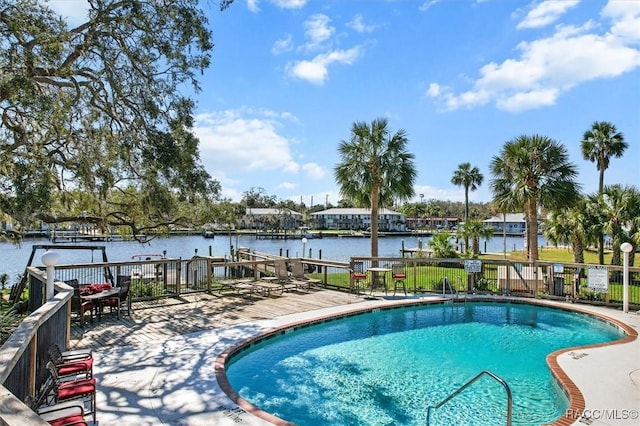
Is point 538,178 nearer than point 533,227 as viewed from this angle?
No

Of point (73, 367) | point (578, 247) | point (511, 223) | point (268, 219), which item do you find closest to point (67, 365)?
point (73, 367)

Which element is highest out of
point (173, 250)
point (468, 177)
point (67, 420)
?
point (468, 177)

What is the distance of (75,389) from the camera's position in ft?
15.6

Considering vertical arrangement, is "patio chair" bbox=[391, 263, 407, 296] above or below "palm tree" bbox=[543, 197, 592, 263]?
below

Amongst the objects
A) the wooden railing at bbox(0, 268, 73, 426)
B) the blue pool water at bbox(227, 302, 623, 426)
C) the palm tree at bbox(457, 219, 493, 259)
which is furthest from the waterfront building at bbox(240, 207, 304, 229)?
the wooden railing at bbox(0, 268, 73, 426)

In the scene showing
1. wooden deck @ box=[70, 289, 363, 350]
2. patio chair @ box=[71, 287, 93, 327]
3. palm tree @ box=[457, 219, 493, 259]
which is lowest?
wooden deck @ box=[70, 289, 363, 350]

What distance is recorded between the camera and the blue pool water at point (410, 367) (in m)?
6.11

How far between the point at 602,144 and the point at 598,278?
80.6 ft

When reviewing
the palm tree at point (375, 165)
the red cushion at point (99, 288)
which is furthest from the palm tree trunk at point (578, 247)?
the red cushion at point (99, 288)

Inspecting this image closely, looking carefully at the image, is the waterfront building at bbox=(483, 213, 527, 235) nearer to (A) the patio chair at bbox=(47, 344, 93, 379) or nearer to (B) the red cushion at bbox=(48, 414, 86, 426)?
(A) the patio chair at bbox=(47, 344, 93, 379)

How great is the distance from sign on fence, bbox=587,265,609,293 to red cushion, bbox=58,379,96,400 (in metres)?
13.4

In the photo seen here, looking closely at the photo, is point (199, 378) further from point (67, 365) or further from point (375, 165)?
point (375, 165)

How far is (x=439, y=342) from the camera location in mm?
9805

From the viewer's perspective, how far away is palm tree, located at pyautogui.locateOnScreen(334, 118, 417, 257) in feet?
55.2
